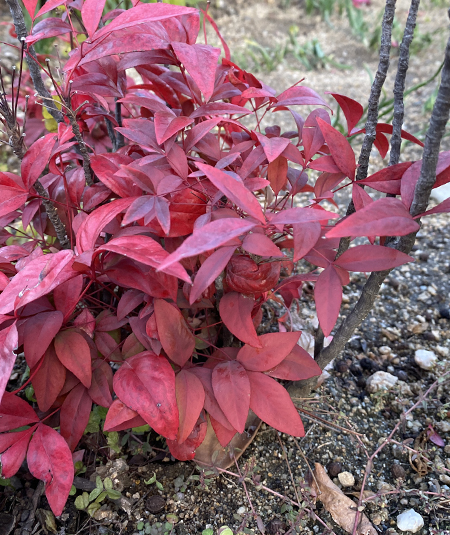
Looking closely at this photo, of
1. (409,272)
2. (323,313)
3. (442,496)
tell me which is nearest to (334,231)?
(323,313)

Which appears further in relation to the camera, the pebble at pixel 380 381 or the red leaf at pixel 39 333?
the pebble at pixel 380 381

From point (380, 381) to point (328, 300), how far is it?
2.03 feet

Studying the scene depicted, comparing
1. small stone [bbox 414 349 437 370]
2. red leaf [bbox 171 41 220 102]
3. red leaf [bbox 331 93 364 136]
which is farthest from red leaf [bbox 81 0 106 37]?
small stone [bbox 414 349 437 370]

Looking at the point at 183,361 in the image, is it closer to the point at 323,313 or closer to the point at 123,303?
the point at 123,303

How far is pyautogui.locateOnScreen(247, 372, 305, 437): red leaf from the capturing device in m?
0.70

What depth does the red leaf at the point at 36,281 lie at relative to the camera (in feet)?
1.77

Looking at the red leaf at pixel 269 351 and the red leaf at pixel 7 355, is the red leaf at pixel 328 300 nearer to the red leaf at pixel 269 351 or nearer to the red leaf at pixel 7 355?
the red leaf at pixel 269 351

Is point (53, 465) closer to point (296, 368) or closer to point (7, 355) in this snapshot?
point (7, 355)

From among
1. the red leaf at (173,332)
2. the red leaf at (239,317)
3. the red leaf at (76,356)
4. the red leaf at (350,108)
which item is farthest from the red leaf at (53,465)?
the red leaf at (350,108)

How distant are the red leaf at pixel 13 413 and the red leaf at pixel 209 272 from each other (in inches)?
16.3

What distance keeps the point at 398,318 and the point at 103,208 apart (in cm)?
100

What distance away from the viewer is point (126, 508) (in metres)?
0.85

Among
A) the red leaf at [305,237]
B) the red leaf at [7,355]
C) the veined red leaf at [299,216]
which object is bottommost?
the red leaf at [7,355]

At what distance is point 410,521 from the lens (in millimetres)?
824
